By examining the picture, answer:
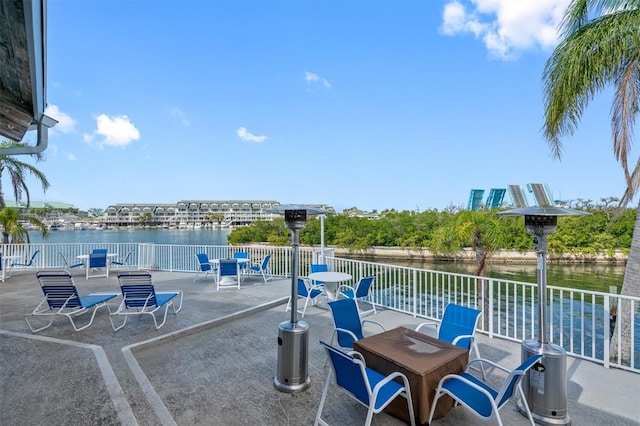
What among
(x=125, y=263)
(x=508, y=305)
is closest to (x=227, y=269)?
(x=125, y=263)

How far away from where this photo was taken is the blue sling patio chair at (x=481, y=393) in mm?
2064

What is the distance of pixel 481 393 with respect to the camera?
2.24 m

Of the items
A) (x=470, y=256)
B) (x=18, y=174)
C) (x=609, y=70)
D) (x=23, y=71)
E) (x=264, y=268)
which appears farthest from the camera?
(x=470, y=256)

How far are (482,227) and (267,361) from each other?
7108 millimetres

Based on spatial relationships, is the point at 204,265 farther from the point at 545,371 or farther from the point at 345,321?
the point at 545,371

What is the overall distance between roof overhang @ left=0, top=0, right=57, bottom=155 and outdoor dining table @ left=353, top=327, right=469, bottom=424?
3.13 meters

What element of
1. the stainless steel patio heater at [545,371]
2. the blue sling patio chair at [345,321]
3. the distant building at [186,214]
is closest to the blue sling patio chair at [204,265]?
the blue sling patio chair at [345,321]

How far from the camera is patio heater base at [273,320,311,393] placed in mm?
2982

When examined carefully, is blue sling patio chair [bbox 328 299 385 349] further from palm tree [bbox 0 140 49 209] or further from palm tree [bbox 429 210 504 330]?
palm tree [bbox 0 140 49 209]

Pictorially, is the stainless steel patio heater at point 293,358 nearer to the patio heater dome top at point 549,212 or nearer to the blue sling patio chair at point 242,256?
the patio heater dome top at point 549,212

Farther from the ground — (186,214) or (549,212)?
(186,214)

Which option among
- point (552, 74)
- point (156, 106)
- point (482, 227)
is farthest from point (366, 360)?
point (156, 106)

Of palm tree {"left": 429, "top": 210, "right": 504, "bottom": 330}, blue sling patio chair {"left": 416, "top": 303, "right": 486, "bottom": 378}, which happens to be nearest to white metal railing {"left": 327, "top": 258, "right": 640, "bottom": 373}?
blue sling patio chair {"left": 416, "top": 303, "right": 486, "bottom": 378}

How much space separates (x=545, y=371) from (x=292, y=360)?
2.21m
